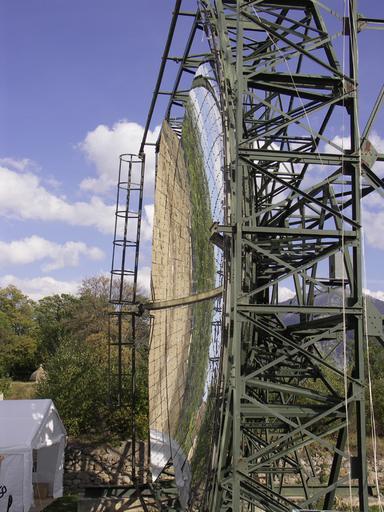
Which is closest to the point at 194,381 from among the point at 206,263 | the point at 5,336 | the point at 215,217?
the point at 206,263

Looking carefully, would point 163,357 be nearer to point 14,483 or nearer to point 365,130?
point 14,483

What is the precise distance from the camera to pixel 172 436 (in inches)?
431

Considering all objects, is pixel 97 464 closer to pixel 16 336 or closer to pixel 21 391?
pixel 21 391

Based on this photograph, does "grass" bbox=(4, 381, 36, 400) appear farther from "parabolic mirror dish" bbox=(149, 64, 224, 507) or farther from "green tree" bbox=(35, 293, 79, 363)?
"parabolic mirror dish" bbox=(149, 64, 224, 507)

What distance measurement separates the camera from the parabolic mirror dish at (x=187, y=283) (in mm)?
8805

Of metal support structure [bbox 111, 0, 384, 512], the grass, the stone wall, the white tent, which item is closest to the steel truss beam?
metal support structure [bbox 111, 0, 384, 512]

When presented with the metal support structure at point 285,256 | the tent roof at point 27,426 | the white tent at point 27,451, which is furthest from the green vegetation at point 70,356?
the metal support structure at point 285,256

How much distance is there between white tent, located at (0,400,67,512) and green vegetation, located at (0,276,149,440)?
559 centimetres

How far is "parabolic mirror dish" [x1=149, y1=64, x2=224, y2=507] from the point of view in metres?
8.80

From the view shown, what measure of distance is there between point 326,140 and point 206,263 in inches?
106

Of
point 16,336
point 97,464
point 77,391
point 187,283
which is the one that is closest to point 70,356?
point 77,391

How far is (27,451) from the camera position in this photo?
1241 cm

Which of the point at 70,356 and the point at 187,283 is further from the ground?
the point at 187,283

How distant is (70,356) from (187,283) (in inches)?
658
